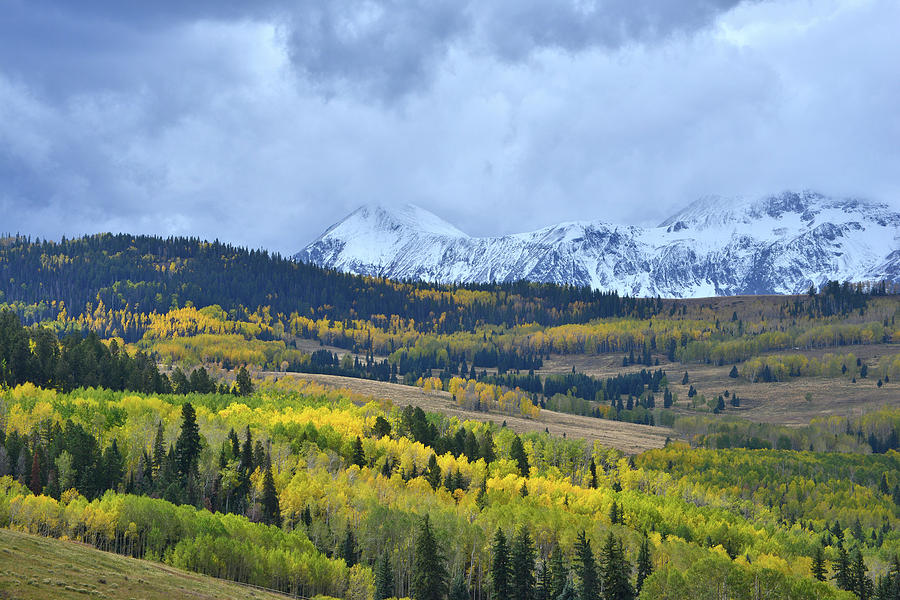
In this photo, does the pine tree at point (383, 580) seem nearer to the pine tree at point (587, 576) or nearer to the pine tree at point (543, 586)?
the pine tree at point (543, 586)

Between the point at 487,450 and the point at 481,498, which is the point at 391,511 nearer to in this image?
the point at 481,498

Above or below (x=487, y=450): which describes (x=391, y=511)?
below

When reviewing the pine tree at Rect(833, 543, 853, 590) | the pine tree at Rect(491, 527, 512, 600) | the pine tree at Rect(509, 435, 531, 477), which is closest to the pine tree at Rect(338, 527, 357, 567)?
the pine tree at Rect(491, 527, 512, 600)

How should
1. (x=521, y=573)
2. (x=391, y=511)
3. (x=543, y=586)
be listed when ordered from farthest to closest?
(x=391, y=511)
(x=543, y=586)
(x=521, y=573)

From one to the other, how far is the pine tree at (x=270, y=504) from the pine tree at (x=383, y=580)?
1109 inches

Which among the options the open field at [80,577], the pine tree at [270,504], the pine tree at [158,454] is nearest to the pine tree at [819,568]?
the open field at [80,577]

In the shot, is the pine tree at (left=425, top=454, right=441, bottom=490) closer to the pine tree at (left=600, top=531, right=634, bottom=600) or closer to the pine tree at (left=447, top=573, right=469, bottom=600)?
the pine tree at (left=447, top=573, right=469, bottom=600)

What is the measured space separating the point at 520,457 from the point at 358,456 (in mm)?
33157

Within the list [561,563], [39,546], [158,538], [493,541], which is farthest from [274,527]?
[39,546]

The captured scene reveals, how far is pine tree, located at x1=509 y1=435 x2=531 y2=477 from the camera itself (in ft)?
586

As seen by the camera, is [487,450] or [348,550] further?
[487,450]

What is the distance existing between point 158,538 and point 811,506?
136m

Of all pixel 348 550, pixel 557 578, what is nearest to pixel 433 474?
pixel 348 550

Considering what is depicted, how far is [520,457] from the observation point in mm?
182625
